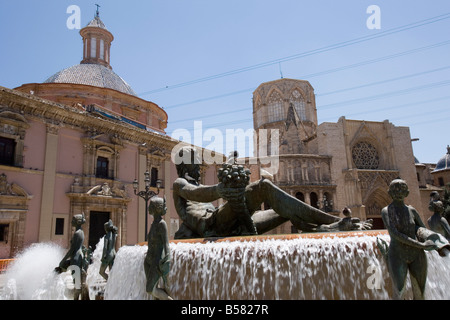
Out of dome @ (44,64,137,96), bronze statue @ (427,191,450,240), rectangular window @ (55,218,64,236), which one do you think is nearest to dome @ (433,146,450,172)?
dome @ (44,64,137,96)

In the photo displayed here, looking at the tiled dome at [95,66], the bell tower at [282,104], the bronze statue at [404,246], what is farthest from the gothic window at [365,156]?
the bronze statue at [404,246]

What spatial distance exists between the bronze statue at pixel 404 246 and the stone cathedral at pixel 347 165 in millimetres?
23935

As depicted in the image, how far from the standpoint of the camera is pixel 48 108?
16.8 meters

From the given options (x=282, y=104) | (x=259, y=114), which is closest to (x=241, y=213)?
(x=282, y=104)

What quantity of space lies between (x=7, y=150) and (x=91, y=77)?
1281cm

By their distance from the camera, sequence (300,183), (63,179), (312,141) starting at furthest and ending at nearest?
(312,141) < (300,183) < (63,179)

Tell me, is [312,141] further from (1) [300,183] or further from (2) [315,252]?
(2) [315,252]

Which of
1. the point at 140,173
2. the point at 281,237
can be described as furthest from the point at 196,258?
the point at 140,173

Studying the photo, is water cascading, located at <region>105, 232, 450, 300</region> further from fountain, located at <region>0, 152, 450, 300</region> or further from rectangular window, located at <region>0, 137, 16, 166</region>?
rectangular window, located at <region>0, 137, 16, 166</region>

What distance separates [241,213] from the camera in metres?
4.39

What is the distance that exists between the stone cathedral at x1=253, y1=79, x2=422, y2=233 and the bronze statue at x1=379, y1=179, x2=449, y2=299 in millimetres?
23935

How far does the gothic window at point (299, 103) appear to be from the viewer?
4028 centimetres

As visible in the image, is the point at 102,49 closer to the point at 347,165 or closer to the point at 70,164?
the point at 70,164
